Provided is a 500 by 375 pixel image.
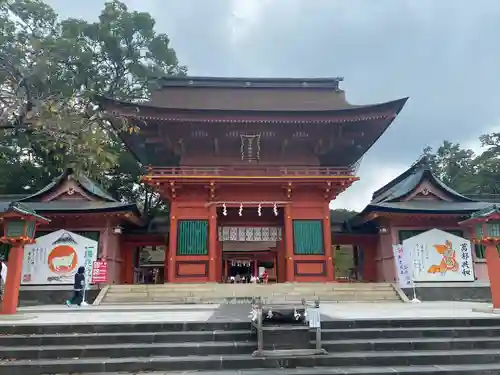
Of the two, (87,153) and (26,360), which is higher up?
(87,153)

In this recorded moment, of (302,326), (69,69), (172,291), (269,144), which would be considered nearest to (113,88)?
(69,69)

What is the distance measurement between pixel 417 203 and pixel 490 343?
11.0m

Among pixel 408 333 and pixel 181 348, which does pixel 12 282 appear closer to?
pixel 181 348

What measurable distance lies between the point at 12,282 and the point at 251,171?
37.4 ft

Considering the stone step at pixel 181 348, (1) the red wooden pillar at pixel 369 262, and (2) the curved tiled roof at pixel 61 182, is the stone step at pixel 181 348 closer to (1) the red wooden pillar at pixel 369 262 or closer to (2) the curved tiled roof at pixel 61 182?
(2) the curved tiled roof at pixel 61 182

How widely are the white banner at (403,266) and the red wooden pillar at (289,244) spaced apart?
14.7 ft

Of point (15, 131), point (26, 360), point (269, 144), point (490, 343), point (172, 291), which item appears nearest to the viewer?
point (15, 131)

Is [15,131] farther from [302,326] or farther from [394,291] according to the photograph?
[394,291]

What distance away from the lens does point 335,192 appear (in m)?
18.3

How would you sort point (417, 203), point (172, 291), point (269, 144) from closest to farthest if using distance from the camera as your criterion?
point (172, 291) → point (417, 203) → point (269, 144)

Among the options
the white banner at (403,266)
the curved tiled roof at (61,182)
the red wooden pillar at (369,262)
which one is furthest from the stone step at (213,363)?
the red wooden pillar at (369,262)

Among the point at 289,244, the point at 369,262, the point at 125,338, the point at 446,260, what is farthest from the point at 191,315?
the point at 369,262

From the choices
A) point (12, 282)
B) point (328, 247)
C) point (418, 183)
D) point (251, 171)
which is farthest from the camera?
point (251, 171)

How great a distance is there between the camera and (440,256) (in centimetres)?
1650
